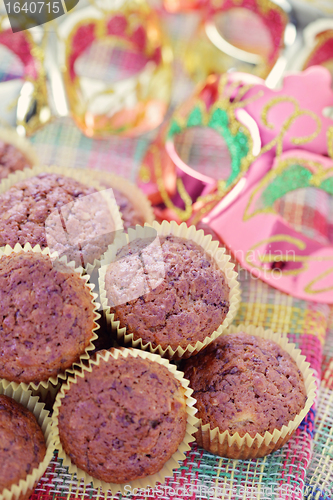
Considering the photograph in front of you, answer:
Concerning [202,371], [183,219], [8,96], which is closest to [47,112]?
[8,96]

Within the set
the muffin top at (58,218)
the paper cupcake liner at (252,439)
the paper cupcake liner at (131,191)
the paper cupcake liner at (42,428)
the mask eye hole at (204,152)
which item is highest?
the muffin top at (58,218)

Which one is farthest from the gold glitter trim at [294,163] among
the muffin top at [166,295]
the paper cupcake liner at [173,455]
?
the paper cupcake liner at [173,455]

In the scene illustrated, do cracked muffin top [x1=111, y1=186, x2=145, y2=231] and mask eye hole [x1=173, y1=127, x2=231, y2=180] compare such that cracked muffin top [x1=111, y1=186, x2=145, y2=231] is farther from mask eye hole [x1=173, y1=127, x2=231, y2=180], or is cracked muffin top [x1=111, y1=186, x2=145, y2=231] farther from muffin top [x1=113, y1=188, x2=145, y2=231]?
mask eye hole [x1=173, y1=127, x2=231, y2=180]

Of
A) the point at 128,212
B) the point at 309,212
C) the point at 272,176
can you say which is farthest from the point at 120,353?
the point at 309,212

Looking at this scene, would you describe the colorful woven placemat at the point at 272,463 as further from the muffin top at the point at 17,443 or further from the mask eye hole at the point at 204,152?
A: the mask eye hole at the point at 204,152

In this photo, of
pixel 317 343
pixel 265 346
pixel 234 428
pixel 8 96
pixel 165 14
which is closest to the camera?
pixel 234 428

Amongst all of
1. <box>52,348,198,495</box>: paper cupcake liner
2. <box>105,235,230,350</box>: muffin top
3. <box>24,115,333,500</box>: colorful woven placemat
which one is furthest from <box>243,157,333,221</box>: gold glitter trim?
<box>52,348,198,495</box>: paper cupcake liner

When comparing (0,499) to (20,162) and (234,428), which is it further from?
(20,162)
